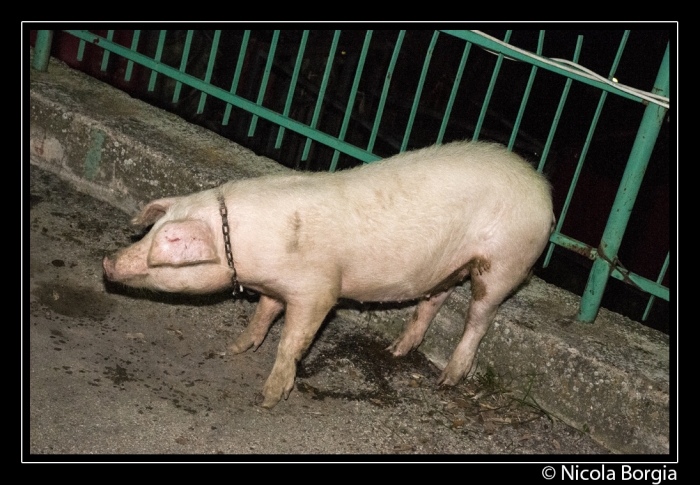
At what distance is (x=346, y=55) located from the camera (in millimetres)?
6938

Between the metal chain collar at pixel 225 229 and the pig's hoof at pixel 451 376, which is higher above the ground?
the metal chain collar at pixel 225 229

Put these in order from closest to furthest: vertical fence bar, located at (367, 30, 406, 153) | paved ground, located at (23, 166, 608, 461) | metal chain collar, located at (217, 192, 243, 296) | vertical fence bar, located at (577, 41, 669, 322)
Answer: paved ground, located at (23, 166, 608, 461)
metal chain collar, located at (217, 192, 243, 296)
vertical fence bar, located at (577, 41, 669, 322)
vertical fence bar, located at (367, 30, 406, 153)

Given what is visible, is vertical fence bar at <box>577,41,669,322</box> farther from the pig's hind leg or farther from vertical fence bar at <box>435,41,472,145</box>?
vertical fence bar at <box>435,41,472,145</box>

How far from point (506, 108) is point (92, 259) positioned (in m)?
4.27

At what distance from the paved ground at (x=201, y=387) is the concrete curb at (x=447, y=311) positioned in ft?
0.44

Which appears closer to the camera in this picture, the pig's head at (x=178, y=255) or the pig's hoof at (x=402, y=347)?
the pig's head at (x=178, y=255)

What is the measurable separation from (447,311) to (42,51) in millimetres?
3481

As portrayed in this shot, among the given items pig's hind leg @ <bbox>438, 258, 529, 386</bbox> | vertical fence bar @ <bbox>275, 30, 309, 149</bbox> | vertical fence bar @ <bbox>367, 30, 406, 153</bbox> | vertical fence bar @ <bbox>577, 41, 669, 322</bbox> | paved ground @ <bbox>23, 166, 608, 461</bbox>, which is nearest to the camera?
paved ground @ <bbox>23, 166, 608, 461</bbox>

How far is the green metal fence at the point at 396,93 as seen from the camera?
159 inches

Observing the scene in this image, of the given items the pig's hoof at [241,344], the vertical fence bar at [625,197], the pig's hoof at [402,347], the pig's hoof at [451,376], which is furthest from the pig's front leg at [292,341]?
the vertical fence bar at [625,197]

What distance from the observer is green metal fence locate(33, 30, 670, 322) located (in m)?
4.04

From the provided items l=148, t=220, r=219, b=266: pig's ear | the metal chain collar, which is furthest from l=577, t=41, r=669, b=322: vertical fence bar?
l=148, t=220, r=219, b=266: pig's ear

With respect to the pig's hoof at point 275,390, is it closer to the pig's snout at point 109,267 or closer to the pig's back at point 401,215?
the pig's back at point 401,215

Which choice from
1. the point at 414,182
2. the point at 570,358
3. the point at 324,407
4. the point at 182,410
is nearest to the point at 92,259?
the point at 182,410
